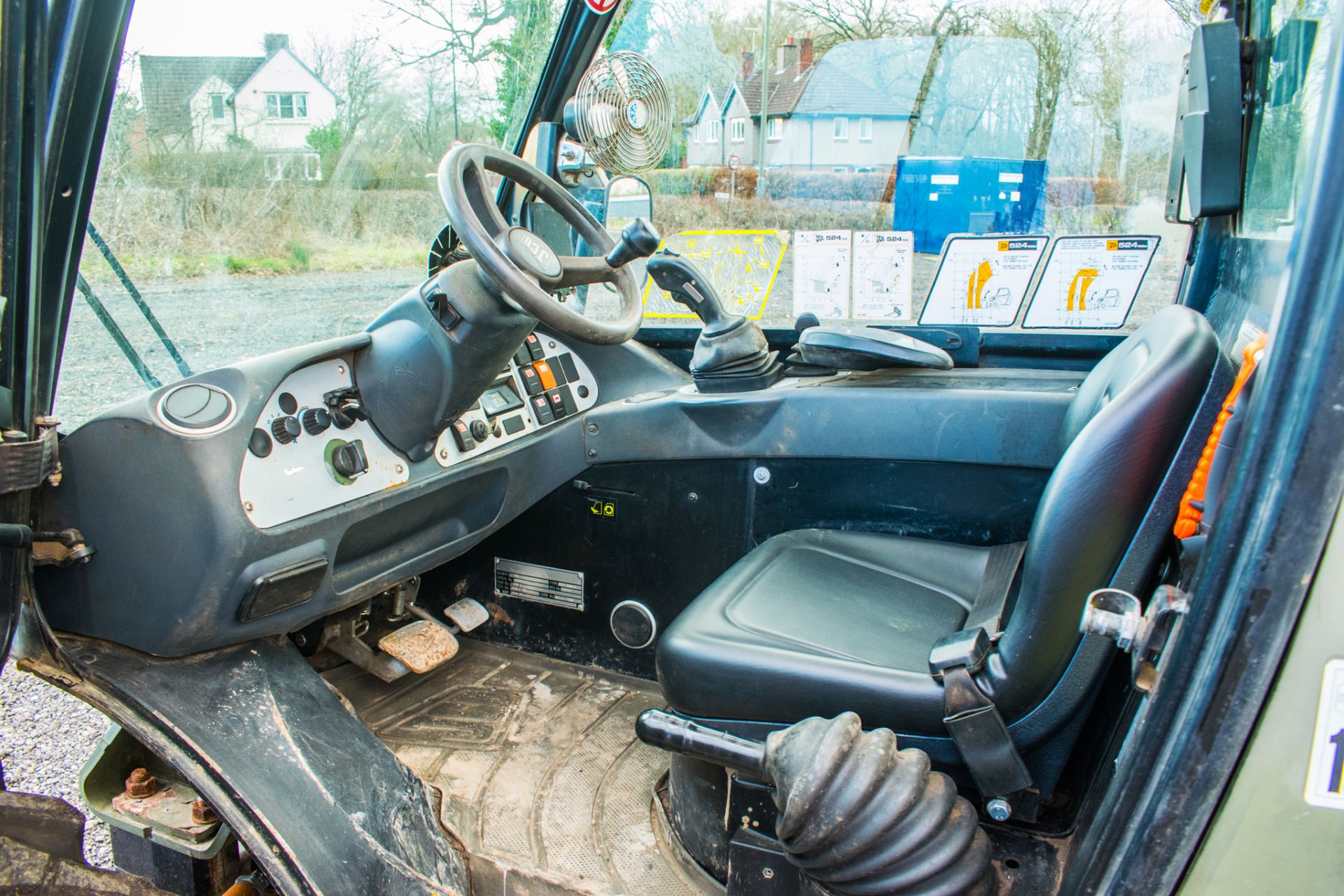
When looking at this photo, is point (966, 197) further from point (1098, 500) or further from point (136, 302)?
point (136, 302)

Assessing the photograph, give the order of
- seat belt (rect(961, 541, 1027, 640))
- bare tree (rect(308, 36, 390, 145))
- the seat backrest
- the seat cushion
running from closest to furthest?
1. the seat backrest
2. the seat cushion
3. seat belt (rect(961, 541, 1027, 640))
4. bare tree (rect(308, 36, 390, 145))

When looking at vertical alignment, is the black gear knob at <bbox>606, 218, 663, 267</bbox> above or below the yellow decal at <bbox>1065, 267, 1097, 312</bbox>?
above

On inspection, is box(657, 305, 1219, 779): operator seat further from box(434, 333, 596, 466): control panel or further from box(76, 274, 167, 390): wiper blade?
box(76, 274, 167, 390): wiper blade

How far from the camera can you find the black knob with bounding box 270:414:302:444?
4.75 ft

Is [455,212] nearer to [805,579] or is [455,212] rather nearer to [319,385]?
[319,385]

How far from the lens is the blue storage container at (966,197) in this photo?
1850 mm

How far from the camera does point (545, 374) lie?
2084 millimetres

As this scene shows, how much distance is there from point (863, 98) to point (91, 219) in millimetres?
1457

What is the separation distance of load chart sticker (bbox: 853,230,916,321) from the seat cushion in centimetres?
55

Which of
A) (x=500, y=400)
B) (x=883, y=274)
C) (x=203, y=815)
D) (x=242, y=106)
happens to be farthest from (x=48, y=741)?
(x=883, y=274)

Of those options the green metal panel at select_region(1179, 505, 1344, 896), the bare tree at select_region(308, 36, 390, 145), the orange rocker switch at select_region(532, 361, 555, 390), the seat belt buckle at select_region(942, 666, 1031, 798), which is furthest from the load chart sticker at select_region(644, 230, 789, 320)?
the green metal panel at select_region(1179, 505, 1344, 896)

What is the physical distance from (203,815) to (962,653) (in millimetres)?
1128

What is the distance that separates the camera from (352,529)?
162cm

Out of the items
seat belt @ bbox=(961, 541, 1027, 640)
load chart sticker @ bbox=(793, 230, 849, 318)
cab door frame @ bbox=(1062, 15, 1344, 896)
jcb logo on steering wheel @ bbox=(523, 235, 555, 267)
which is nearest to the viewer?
cab door frame @ bbox=(1062, 15, 1344, 896)
